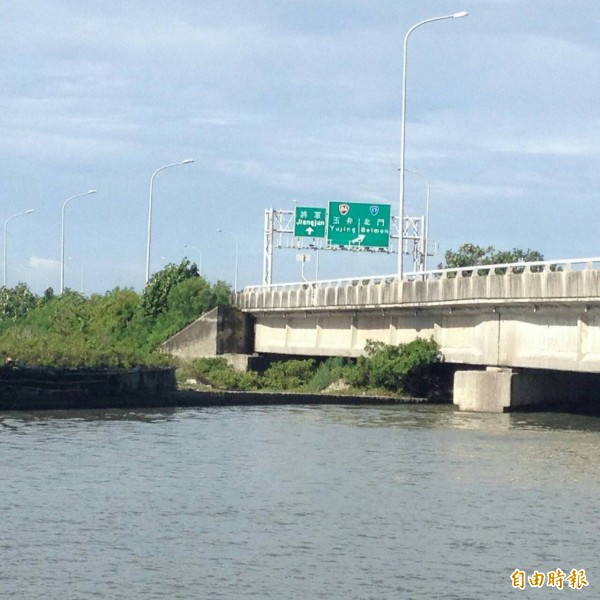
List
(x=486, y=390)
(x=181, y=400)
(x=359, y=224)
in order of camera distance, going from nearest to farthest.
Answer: (x=486, y=390) → (x=181, y=400) → (x=359, y=224)

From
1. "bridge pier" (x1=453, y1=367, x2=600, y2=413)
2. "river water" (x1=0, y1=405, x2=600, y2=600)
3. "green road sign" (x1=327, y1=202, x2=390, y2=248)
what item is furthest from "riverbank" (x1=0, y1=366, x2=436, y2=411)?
"green road sign" (x1=327, y1=202, x2=390, y2=248)

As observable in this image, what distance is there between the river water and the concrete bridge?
15.7 ft

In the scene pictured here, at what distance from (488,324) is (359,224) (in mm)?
26312

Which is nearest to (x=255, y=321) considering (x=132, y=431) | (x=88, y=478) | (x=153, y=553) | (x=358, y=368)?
(x=358, y=368)

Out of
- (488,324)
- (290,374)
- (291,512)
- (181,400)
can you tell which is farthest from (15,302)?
(291,512)

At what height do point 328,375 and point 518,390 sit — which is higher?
point 328,375

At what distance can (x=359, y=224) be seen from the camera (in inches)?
3022

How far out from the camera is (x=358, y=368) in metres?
60.1

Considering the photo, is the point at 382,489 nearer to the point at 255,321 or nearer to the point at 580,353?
the point at 580,353

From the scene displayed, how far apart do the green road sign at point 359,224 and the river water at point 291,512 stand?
34648mm

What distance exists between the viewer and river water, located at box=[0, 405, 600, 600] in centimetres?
1958

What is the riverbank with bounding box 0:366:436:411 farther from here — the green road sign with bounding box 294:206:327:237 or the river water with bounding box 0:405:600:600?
the green road sign with bounding box 294:206:327:237

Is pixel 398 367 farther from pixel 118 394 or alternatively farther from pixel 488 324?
pixel 118 394

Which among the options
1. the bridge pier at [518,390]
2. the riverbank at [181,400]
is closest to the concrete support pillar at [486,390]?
the bridge pier at [518,390]
